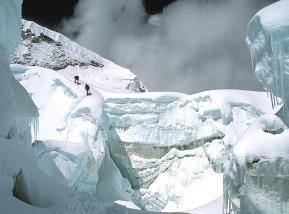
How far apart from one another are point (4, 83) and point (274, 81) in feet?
23.0

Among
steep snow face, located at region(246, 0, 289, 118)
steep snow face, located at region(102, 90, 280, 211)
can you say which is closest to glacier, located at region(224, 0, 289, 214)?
steep snow face, located at region(246, 0, 289, 118)

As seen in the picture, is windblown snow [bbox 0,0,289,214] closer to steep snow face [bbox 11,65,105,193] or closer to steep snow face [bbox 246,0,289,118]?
steep snow face [bbox 11,65,105,193]

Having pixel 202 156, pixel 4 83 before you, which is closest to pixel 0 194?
pixel 4 83

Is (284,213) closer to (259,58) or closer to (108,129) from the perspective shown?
(259,58)

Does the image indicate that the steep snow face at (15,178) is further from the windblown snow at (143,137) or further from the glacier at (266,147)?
the windblown snow at (143,137)

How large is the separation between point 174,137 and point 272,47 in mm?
15571

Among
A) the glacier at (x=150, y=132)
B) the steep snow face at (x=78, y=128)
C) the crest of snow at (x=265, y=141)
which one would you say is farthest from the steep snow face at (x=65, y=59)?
the crest of snow at (x=265, y=141)

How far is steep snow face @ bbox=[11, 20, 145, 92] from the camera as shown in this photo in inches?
1885

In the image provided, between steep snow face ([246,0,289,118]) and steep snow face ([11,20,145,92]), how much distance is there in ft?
108

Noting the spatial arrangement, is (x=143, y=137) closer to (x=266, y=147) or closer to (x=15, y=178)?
Answer: (x=266, y=147)

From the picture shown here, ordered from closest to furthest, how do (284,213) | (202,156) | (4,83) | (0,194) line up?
(0,194), (4,83), (284,213), (202,156)

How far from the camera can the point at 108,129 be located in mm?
27547

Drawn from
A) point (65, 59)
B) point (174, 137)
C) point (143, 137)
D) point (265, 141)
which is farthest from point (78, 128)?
point (65, 59)

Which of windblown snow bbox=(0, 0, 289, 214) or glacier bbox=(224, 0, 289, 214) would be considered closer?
glacier bbox=(224, 0, 289, 214)
